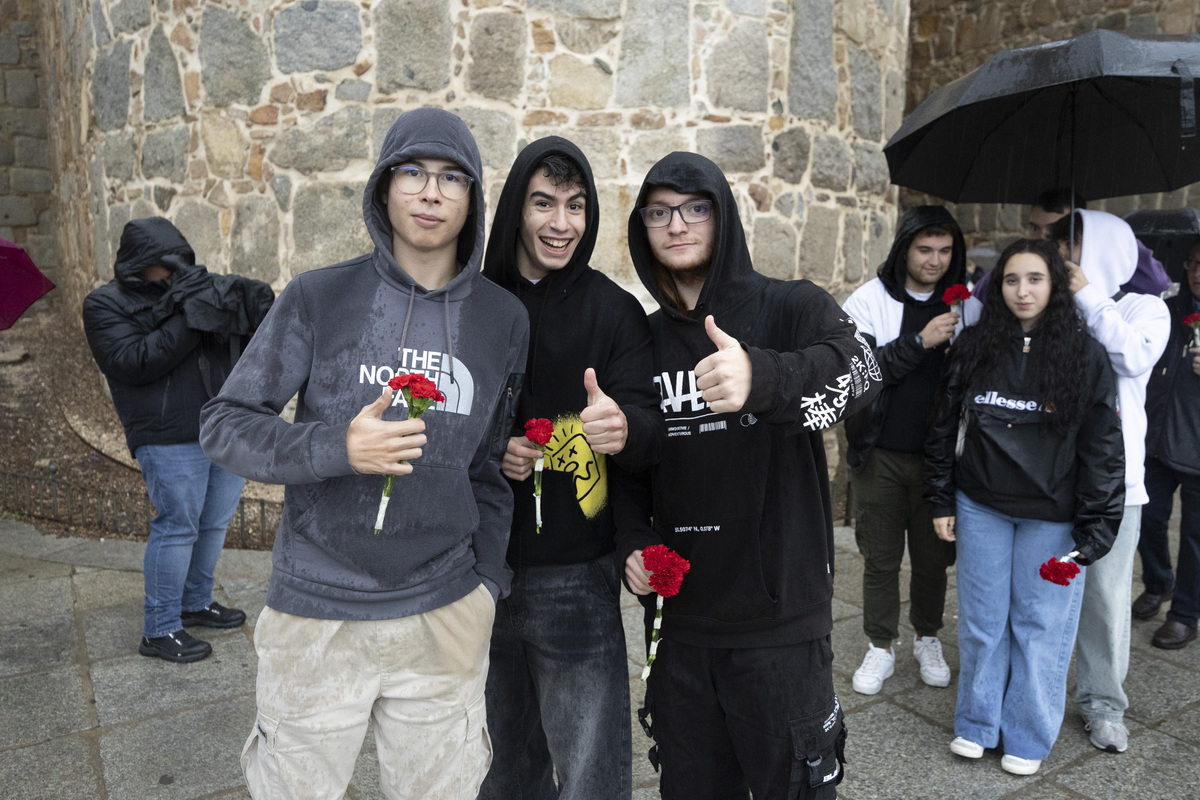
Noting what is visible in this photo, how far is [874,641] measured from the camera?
3842 millimetres

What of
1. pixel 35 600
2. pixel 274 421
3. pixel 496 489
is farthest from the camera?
pixel 35 600

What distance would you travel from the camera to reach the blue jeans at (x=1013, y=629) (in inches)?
121

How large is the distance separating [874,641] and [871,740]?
0.57m

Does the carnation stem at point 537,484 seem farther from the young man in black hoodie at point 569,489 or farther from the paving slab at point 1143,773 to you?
the paving slab at point 1143,773

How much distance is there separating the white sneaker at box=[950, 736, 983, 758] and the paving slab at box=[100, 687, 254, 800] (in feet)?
8.18

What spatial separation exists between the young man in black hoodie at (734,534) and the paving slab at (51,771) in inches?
80.2

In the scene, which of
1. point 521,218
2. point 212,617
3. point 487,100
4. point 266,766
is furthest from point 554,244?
point 487,100

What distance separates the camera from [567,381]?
226cm

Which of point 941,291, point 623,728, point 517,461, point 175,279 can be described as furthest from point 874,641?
point 175,279

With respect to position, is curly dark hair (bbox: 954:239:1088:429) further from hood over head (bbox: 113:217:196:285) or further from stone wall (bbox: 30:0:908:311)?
hood over head (bbox: 113:217:196:285)

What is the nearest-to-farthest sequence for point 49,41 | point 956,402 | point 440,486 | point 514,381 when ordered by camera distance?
point 440,486, point 514,381, point 956,402, point 49,41

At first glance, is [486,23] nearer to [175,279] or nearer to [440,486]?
[175,279]

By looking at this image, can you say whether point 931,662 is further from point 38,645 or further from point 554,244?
point 38,645

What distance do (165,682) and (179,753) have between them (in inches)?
25.2
